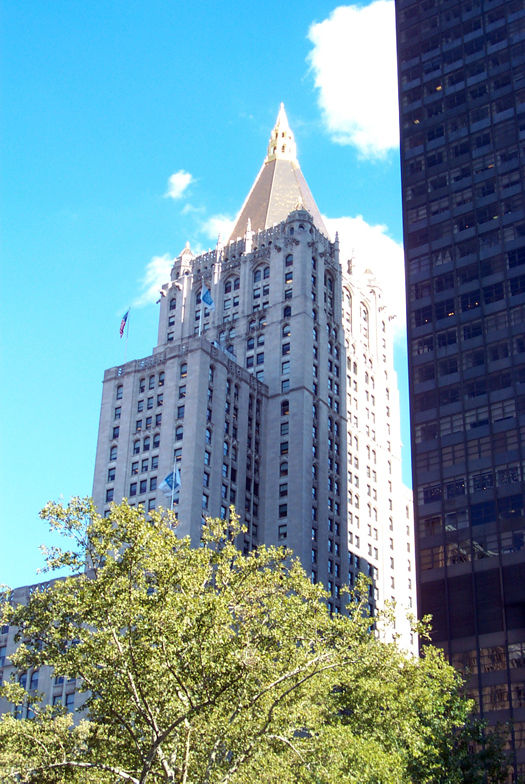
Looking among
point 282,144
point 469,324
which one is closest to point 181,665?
point 469,324

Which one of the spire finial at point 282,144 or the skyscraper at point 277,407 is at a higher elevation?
the spire finial at point 282,144

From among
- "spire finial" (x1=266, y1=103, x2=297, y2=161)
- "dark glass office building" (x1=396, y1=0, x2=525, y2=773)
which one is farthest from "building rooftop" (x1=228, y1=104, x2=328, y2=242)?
"dark glass office building" (x1=396, y1=0, x2=525, y2=773)

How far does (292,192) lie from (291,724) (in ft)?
383

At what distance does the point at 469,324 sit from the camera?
288 ft

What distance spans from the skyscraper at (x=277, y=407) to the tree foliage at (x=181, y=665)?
63.5 m

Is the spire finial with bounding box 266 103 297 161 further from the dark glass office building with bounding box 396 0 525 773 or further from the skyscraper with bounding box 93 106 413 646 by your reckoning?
the dark glass office building with bounding box 396 0 525 773

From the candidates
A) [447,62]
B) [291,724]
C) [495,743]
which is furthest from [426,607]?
[447,62]

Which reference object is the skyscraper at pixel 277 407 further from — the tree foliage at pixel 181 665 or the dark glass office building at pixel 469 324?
the tree foliage at pixel 181 665

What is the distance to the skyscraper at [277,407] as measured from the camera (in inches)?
4496

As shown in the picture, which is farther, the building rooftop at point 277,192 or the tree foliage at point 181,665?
the building rooftop at point 277,192

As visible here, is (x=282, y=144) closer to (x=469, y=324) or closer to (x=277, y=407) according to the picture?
(x=277, y=407)

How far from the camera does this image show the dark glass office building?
2985 inches

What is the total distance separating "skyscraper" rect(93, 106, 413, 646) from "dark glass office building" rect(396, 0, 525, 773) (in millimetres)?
30799

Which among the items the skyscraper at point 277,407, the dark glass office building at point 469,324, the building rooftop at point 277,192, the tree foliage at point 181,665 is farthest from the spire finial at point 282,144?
the tree foliage at point 181,665
